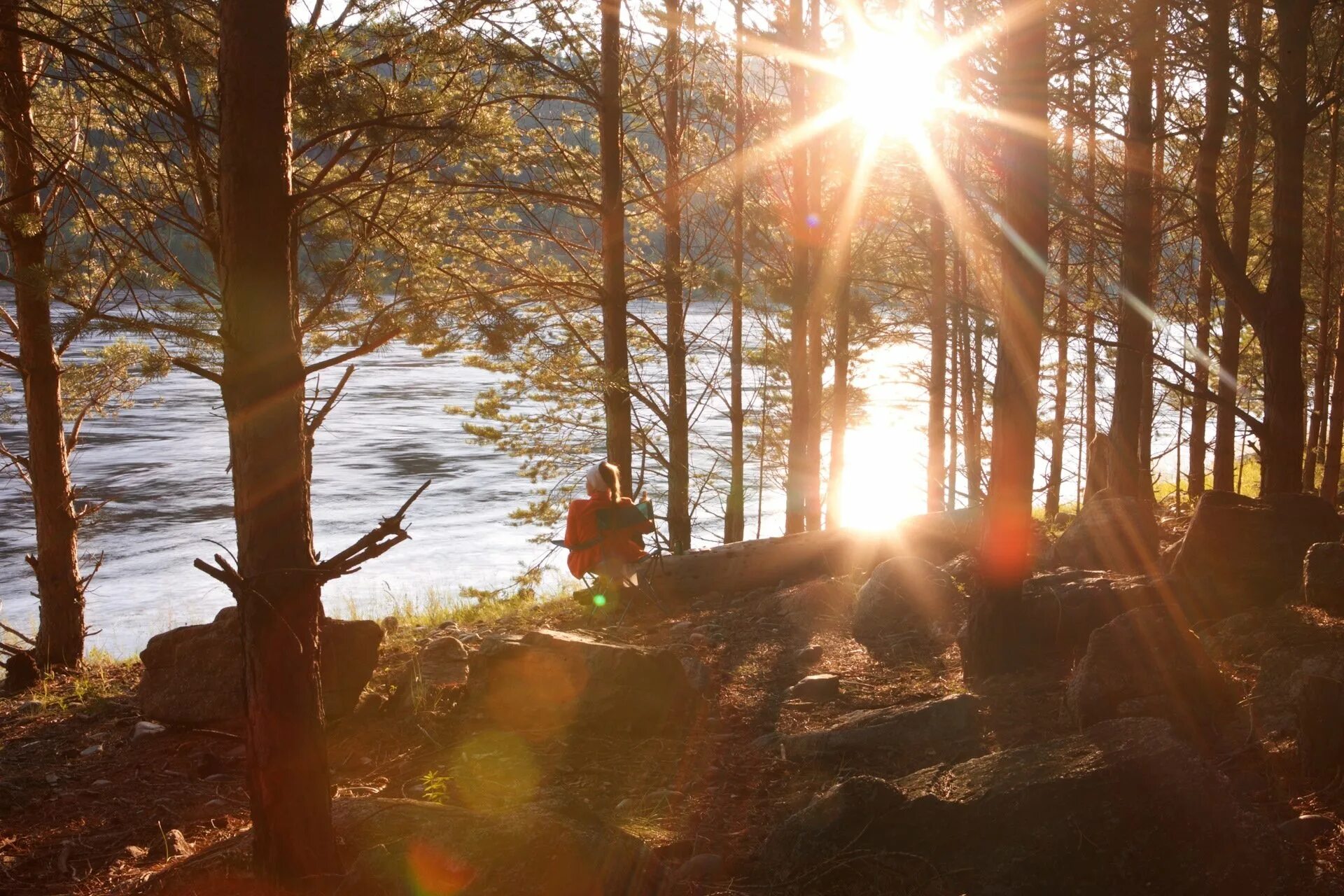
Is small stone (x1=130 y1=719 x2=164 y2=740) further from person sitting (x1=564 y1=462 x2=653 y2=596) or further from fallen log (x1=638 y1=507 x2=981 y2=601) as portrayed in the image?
fallen log (x1=638 y1=507 x2=981 y2=601)

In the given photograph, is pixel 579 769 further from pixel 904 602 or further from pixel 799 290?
pixel 799 290

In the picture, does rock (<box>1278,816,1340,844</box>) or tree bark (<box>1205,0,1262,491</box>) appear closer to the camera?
rock (<box>1278,816,1340,844</box>)

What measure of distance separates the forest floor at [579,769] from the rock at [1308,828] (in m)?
0.05

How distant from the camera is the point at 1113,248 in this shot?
1386 cm

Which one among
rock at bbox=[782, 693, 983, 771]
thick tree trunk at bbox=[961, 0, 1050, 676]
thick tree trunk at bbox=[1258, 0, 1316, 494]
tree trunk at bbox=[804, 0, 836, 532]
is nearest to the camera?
rock at bbox=[782, 693, 983, 771]

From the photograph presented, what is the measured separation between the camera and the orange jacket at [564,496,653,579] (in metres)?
8.25

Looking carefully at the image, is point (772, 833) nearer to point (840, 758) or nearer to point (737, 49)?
point (840, 758)

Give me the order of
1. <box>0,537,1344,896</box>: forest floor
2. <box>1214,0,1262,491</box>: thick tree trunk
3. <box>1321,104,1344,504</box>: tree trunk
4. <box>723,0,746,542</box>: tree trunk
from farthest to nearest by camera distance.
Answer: <box>723,0,746,542</box>: tree trunk
<box>1321,104,1344,504</box>: tree trunk
<box>1214,0,1262,491</box>: thick tree trunk
<box>0,537,1344,896</box>: forest floor

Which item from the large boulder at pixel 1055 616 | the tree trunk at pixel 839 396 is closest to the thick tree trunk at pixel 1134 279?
the large boulder at pixel 1055 616

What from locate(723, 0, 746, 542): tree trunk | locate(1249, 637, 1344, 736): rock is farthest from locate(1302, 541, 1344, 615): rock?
locate(723, 0, 746, 542): tree trunk

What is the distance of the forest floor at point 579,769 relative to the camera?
13.8 feet

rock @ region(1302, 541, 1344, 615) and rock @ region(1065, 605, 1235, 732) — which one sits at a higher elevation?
rock @ region(1302, 541, 1344, 615)

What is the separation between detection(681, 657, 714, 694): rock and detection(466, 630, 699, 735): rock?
321mm

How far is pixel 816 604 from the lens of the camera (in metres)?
8.34
